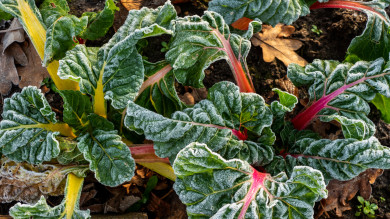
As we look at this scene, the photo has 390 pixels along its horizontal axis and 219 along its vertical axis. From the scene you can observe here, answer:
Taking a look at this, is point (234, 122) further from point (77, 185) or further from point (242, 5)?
point (77, 185)

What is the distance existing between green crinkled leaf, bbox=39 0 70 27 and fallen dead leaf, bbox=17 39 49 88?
400 millimetres

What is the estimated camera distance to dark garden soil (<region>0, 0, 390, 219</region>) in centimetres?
246

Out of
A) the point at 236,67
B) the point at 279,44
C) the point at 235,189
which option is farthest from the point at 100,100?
the point at 279,44

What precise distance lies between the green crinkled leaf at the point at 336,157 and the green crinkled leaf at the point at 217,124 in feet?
0.57

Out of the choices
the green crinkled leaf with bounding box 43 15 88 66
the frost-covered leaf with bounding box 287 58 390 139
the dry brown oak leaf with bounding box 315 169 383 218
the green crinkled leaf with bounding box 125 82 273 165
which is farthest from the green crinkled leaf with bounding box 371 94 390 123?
the green crinkled leaf with bounding box 43 15 88 66

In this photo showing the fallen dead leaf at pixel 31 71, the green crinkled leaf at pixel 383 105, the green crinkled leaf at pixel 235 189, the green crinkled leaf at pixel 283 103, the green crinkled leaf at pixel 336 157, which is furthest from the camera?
the fallen dead leaf at pixel 31 71

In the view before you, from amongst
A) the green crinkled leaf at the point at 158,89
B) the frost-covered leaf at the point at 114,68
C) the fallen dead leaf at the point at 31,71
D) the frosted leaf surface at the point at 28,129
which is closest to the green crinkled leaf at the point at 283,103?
the green crinkled leaf at the point at 158,89

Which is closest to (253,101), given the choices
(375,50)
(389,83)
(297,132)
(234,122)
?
(234,122)

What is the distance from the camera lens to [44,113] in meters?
2.01

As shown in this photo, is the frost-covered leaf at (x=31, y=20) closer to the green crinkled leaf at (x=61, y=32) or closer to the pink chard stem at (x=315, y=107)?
the green crinkled leaf at (x=61, y=32)

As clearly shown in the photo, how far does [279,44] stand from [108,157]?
1.46 m

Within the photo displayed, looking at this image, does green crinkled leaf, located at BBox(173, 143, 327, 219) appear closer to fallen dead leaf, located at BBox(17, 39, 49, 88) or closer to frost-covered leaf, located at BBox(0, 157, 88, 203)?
frost-covered leaf, located at BBox(0, 157, 88, 203)

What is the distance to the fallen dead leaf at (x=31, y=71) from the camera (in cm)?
262

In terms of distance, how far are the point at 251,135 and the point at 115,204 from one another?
94 centimetres
